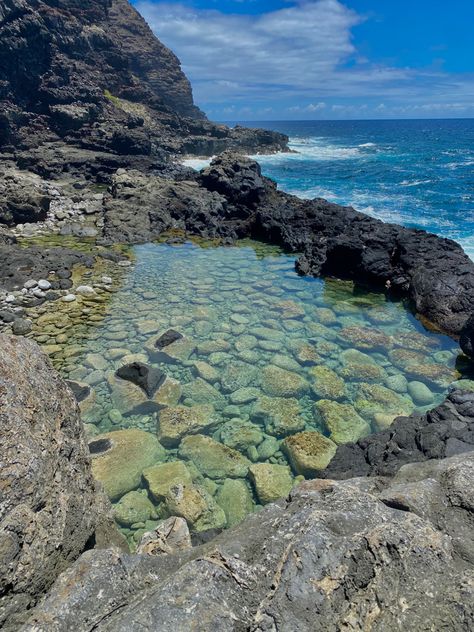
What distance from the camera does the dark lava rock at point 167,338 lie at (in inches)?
429

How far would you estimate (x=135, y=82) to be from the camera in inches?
2785

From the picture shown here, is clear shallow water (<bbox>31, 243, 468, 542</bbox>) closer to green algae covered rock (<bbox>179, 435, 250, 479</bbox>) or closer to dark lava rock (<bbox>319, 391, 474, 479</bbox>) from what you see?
green algae covered rock (<bbox>179, 435, 250, 479</bbox>)

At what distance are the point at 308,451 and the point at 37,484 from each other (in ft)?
17.4

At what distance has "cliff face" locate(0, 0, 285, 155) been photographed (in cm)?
4200

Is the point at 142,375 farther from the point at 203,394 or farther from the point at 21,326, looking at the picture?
the point at 21,326

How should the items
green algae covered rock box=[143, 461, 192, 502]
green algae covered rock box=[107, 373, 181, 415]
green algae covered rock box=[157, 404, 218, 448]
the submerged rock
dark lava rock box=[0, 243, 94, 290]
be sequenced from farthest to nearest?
dark lava rock box=[0, 243, 94, 290]
green algae covered rock box=[107, 373, 181, 415]
green algae covered rock box=[157, 404, 218, 448]
green algae covered rock box=[143, 461, 192, 502]
the submerged rock

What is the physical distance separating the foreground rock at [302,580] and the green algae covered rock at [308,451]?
13.5 feet

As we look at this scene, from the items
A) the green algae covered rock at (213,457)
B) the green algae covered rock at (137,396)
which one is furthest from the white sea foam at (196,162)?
the green algae covered rock at (213,457)

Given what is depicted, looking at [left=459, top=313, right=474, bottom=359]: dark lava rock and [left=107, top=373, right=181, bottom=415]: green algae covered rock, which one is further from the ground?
[left=459, top=313, right=474, bottom=359]: dark lava rock

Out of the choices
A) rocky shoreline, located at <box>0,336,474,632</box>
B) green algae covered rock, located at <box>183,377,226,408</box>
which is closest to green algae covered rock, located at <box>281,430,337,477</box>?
green algae covered rock, located at <box>183,377,226,408</box>

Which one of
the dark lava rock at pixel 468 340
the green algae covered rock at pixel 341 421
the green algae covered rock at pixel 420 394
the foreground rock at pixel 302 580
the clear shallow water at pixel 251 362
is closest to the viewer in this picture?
the foreground rock at pixel 302 580

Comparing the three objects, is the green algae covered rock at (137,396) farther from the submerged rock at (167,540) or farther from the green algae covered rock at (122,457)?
the submerged rock at (167,540)

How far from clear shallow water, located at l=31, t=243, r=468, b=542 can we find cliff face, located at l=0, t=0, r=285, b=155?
106ft

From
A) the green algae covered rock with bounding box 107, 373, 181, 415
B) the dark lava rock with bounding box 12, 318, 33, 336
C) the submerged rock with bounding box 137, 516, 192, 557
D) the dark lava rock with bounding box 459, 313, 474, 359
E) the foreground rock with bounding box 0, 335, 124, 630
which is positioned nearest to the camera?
the foreground rock with bounding box 0, 335, 124, 630
